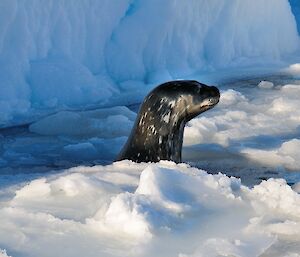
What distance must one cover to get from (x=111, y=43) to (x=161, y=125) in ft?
12.8

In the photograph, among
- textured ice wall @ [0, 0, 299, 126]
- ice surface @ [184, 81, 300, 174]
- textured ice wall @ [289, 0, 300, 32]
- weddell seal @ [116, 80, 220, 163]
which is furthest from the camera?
textured ice wall @ [289, 0, 300, 32]

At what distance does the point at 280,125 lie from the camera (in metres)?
6.62

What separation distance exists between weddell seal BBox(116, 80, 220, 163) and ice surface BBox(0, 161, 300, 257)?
1046 millimetres

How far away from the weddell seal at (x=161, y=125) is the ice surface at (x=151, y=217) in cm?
105

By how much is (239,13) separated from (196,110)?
6291mm

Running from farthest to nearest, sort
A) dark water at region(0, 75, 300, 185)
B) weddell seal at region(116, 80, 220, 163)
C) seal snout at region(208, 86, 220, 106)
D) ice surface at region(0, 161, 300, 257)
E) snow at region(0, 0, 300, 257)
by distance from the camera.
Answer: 1. seal snout at region(208, 86, 220, 106)
2. weddell seal at region(116, 80, 220, 163)
3. dark water at region(0, 75, 300, 185)
4. snow at region(0, 0, 300, 257)
5. ice surface at region(0, 161, 300, 257)

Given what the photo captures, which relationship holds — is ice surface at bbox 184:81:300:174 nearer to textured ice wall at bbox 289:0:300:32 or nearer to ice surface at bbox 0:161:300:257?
ice surface at bbox 0:161:300:257

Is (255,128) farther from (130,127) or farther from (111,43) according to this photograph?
(111,43)

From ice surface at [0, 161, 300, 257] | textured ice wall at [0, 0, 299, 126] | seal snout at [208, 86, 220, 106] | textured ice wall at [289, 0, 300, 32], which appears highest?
textured ice wall at [289, 0, 300, 32]

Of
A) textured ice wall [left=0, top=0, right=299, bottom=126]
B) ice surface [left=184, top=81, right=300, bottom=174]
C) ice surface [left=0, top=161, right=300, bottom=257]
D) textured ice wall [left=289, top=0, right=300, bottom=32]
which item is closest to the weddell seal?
ice surface [left=184, top=81, right=300, bottom=174]

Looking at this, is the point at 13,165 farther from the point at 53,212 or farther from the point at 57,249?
the point at 57,249

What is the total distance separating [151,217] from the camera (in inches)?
127

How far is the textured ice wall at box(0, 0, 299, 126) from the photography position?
7.27 metres

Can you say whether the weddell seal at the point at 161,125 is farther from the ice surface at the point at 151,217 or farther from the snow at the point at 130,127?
the ice surface at the point at 151,217
